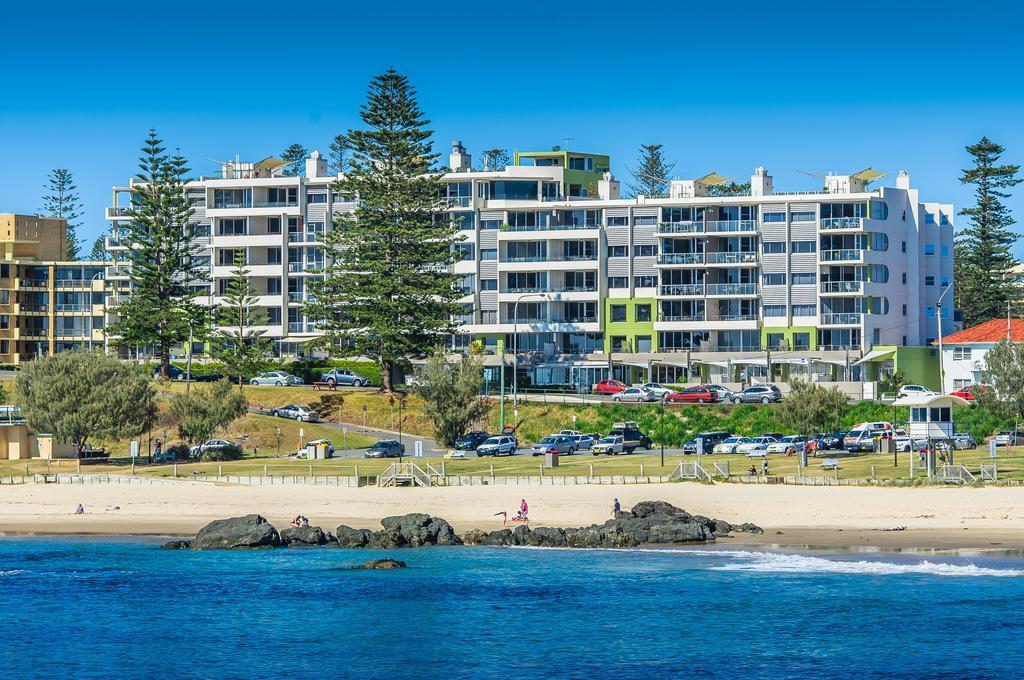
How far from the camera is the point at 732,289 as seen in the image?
12319cm

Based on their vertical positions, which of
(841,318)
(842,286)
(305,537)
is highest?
(842,286)

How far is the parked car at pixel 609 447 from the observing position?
89.6m

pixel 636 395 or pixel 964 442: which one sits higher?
pixel 636 395

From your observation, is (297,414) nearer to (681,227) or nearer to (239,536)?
(681,227)

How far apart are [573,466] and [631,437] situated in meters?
10.6

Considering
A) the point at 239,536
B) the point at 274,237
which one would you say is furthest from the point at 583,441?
the point at 274,237

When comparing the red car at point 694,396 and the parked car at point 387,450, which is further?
the red car at point 694,396

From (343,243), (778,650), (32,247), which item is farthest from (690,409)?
(32,247)

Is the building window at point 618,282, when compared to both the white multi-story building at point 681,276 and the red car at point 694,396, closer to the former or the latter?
the white multi-story building at point 681,276

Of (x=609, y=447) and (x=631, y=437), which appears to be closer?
(x=609, y=447)

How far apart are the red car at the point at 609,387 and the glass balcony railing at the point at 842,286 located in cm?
1924

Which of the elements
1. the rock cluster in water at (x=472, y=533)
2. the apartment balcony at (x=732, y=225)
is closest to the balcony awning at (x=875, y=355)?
the apartment balcony at (x=732, y=225)

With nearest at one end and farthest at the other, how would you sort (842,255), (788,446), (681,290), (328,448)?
(788,446) → (328,448) → (842,255) → (681,290)

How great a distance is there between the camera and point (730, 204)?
124438mm
